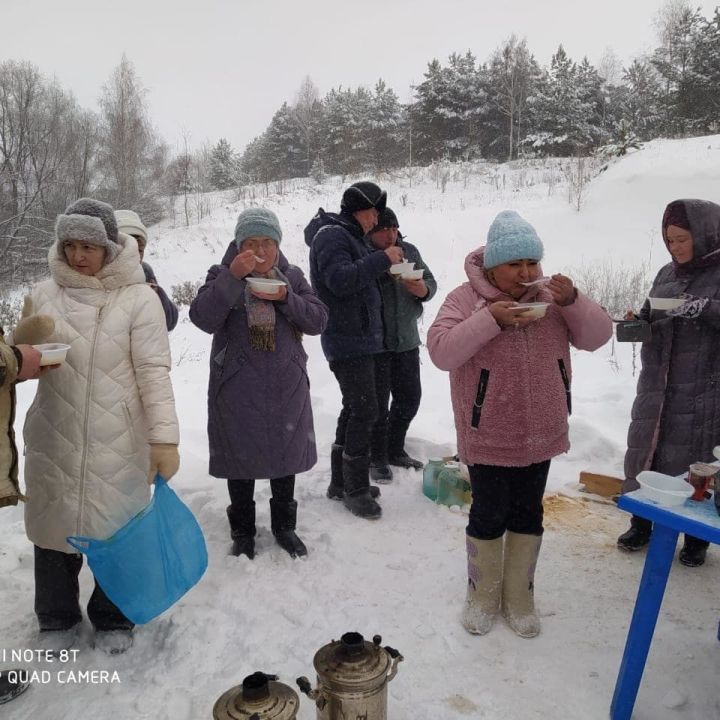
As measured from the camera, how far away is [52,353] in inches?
79.2

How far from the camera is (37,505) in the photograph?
235 cm

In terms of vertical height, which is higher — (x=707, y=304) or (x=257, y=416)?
(x=707, y=304)

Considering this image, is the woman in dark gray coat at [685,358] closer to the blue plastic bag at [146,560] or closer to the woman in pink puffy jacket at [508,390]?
the woman in pink puffy jacket at [508,390]

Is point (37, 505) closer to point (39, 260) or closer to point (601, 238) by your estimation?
point (601, 238)

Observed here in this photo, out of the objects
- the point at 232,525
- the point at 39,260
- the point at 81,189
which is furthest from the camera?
the point at 81,189

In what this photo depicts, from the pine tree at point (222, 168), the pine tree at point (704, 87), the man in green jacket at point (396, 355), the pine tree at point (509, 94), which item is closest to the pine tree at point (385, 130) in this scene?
the pine tree at point (509, 94)

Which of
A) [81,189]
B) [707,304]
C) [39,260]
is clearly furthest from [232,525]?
[81,189]

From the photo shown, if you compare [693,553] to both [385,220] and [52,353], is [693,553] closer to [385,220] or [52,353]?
[385,220]

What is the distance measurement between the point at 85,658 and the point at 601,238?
38.5 feet

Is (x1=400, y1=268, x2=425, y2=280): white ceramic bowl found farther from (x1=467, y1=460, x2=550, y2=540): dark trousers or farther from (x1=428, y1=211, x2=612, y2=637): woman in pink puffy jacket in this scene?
(x1=467, y1=460, x2=550, y2=540): dark trousers

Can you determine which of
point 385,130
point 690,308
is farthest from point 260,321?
point 385,130

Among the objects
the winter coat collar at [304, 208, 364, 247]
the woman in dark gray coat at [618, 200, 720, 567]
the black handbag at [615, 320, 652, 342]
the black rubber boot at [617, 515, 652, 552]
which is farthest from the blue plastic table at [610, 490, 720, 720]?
the winter coat collar at [304, 208, 364, 247]

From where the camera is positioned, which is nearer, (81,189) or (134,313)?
(134,313)

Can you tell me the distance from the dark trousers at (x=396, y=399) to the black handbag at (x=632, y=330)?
1.62 metres
